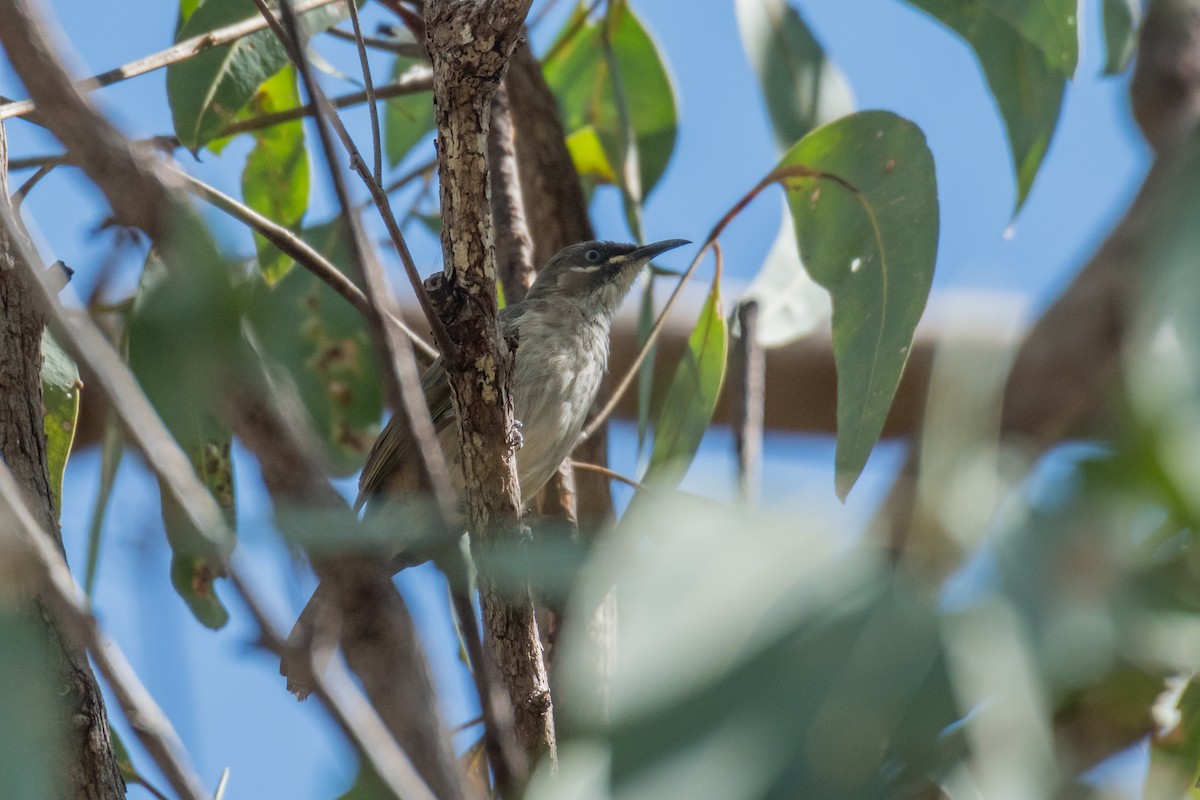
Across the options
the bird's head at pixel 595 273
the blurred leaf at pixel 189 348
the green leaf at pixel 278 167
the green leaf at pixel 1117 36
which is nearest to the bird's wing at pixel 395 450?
the bird's head at pixel 595 273

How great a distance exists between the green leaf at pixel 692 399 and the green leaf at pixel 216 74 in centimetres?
141

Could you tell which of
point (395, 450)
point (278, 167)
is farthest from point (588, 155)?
point (395, 450)

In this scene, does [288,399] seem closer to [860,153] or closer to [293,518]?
[293,518]

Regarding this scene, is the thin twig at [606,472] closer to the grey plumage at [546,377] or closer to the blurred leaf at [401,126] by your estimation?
the grey plumage at [546,377]

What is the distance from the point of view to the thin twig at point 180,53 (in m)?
2.79

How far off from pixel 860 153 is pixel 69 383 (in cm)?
214

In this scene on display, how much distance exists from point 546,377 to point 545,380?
0.02m

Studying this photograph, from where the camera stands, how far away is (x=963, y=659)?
1381 millimetres

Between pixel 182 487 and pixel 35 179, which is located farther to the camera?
pixel 35 179

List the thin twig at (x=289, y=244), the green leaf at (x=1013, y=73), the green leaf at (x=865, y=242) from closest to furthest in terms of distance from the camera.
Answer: the thin twig at (x=289, y=244)
the green leaf at (x=865, y=242)
the green leaf at (x=1013, y=73)

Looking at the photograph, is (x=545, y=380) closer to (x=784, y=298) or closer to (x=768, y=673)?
(x=784, y=298)

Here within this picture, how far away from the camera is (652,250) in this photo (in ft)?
15.7

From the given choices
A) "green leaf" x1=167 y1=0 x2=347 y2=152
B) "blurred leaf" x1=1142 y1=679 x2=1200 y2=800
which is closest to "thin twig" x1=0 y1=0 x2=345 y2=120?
"green leaf" x1=167 y1=0 x2=347 y2=152

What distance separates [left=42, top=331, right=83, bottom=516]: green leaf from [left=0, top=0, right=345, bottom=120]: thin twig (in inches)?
23.5
